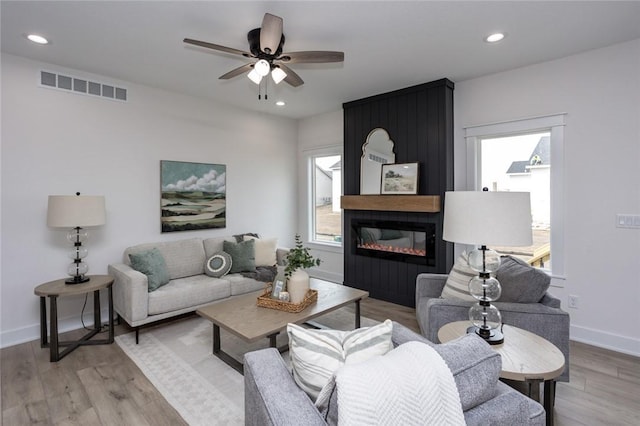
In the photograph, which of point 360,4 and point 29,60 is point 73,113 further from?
point 360,4

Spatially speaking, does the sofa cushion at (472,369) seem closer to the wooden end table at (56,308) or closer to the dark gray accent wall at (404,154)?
the dark gray accent wall at (404,154)

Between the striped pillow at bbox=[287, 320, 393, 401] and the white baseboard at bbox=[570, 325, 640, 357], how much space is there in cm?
305

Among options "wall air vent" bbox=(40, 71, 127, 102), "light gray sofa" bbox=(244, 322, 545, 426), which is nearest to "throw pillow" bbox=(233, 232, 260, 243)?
"wall air vent" bbox=(40, 71, 127, 102)

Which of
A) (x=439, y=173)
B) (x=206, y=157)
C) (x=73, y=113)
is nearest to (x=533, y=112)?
(x=439, y=173)

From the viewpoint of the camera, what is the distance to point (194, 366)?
2.63 meters

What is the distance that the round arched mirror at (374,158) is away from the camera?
14.1 feet

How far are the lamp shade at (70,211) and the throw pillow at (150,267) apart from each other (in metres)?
0.53

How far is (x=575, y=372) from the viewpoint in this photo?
256cm

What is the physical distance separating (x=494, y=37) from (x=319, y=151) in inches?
121

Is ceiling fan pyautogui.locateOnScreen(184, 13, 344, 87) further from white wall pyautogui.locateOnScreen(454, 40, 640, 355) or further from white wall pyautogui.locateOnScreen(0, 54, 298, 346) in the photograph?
white wall pyautogui.locateOnScreen(454, 40, 640, 355)

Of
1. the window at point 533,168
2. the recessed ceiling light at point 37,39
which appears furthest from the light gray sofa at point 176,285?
the window at point 533,168

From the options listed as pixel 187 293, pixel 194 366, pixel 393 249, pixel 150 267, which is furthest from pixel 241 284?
pixel 393 249

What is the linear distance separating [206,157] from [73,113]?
4.97ft

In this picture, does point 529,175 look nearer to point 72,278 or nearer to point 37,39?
point 72,278
